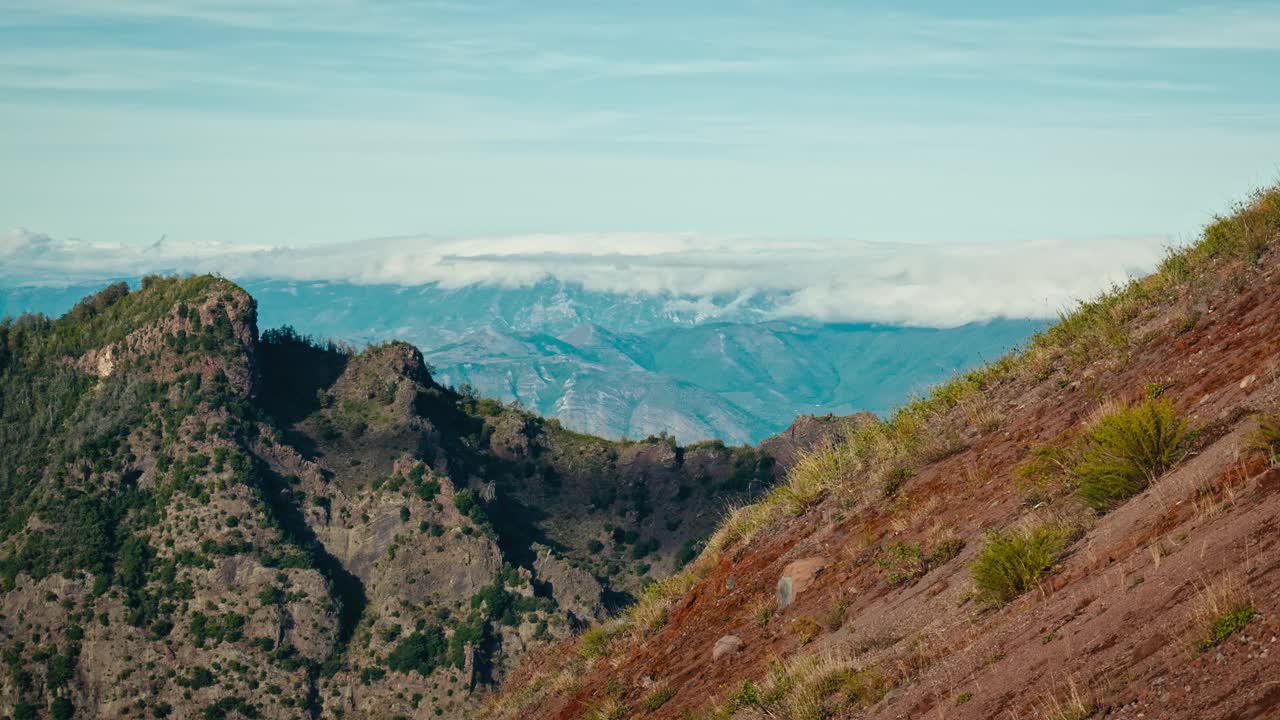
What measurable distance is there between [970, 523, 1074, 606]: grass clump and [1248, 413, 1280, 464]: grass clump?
2.47m

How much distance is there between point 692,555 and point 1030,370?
127m

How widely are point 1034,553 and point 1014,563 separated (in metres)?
0.25

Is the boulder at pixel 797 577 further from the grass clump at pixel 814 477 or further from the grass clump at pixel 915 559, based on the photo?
the grass clump at pixel 814 477

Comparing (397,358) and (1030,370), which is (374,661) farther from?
(1030,370)

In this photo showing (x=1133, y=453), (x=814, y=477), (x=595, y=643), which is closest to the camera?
(x=1133, y=453)

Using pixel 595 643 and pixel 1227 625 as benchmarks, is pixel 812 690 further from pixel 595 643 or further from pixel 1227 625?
pixel 595 643

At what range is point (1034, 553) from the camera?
580 inches

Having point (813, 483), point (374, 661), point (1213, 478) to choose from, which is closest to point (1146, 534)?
point (1213, 478)

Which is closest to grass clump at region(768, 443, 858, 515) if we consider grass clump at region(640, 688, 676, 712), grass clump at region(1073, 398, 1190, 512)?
grass clump at region(640, 688, 676, 712)

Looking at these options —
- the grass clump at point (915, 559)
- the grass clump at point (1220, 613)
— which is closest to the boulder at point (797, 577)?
the grass clump at point (915, 559)

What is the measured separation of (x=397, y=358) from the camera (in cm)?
17338

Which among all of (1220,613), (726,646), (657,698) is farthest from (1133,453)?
(657,698)

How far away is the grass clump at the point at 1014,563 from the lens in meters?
14.7

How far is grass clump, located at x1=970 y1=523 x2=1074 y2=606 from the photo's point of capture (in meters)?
14.7
